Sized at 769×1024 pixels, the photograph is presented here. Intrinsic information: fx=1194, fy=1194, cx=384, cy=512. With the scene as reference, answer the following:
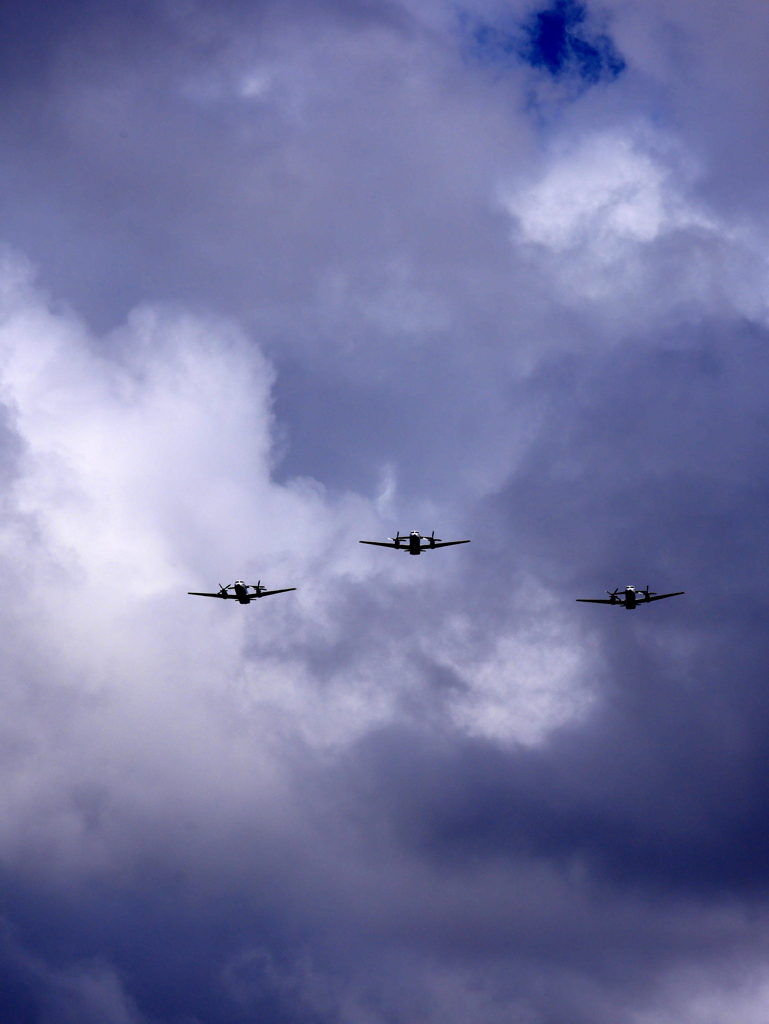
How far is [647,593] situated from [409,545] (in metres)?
40.6

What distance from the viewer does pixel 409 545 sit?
19812 cm

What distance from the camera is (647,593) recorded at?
200 meters
